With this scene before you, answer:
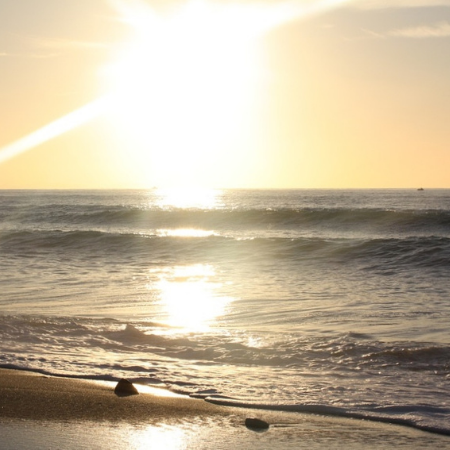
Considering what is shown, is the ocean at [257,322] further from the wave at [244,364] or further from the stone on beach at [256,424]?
the stone on beach at [256,424]

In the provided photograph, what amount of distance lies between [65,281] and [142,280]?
1.72m

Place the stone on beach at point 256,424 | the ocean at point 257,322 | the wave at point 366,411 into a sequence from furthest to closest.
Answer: the ocean at point 257,322, the wave at point 366,411, the stone on beach at point 256,424

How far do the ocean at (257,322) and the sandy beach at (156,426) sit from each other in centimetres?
28

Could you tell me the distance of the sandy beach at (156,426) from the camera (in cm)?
505

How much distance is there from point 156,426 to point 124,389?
946 mm

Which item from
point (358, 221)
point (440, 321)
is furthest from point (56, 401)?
point (358, 221)

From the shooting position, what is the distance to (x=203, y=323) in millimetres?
9984

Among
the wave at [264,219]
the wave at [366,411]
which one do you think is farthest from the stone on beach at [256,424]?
the wave at [264,219]

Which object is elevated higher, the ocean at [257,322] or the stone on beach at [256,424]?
the stone on beach at [256,424]

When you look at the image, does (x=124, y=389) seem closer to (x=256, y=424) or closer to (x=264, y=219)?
(x=256, y=424)

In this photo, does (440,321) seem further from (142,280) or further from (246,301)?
(142,280)

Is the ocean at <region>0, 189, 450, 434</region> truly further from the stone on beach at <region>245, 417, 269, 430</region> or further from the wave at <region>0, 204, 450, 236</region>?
the wave at <region>0, 204, 450, 236</region>

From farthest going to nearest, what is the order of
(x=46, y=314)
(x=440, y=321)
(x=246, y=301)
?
1. (x=246, y=301)
2. (x=46, y=314)
3. (x=440, y=321)

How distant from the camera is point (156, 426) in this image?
17.8ft
